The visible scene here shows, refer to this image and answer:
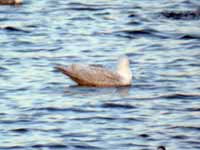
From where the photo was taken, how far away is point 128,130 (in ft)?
53.8

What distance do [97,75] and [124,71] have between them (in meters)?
0.51

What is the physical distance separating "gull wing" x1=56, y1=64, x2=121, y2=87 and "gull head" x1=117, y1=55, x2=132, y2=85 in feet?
0.27

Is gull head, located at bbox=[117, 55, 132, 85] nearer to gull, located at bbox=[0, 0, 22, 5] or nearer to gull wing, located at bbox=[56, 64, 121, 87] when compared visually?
gull wing, located at bbox=[56, 64, 121, 87]

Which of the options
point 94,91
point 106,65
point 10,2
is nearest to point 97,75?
point 94,91

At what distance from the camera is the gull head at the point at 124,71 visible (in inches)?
788

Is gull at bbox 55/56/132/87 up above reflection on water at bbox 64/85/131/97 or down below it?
above

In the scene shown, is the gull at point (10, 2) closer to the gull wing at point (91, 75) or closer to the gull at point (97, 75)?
the gull at point (97, 75)

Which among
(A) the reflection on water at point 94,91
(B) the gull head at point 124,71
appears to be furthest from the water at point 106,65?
(B) the gull head at point 124,71

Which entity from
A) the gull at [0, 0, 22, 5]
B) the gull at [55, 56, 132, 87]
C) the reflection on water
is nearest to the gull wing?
the gull at [55, 56, 132, 87]

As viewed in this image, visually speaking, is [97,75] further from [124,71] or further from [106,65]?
[106,65]

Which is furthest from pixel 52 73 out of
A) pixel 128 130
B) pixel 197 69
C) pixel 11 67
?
pixel 128 130

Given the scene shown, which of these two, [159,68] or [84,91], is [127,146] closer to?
[84,91]

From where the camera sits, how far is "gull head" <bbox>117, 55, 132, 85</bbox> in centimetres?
2002

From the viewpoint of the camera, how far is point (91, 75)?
19.8 metres
